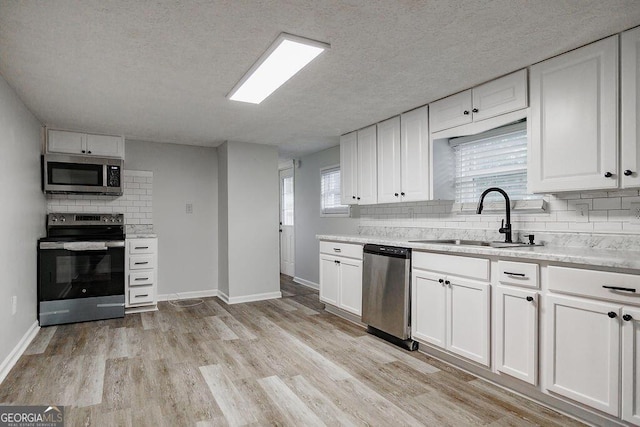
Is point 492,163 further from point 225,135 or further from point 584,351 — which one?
point 225,135

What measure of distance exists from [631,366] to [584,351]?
0.67 feet

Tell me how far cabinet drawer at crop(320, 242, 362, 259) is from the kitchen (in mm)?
637

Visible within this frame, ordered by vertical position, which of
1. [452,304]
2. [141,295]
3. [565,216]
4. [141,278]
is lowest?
[141,295]

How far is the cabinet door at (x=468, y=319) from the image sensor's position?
100 inches

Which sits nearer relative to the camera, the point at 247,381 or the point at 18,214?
the point at 247,381

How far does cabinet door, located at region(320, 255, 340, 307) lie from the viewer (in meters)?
4.20

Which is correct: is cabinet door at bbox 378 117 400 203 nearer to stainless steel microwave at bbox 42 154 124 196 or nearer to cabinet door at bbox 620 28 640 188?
cabinet door at bbox 620 28 640 188

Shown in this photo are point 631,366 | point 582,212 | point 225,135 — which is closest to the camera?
point 631,366

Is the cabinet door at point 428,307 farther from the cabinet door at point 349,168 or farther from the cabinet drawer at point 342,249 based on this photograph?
the cabinet door at point 349,168

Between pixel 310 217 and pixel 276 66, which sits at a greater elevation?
pixel 276 66

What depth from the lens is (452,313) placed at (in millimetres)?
2785

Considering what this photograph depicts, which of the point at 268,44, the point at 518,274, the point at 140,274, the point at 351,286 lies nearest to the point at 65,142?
the point at 140,274

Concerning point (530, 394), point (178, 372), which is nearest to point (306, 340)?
point (178, 372)

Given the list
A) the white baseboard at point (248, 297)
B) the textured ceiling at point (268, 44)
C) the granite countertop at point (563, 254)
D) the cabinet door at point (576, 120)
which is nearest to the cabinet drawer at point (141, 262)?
the white baseboard at point (248, 297)
